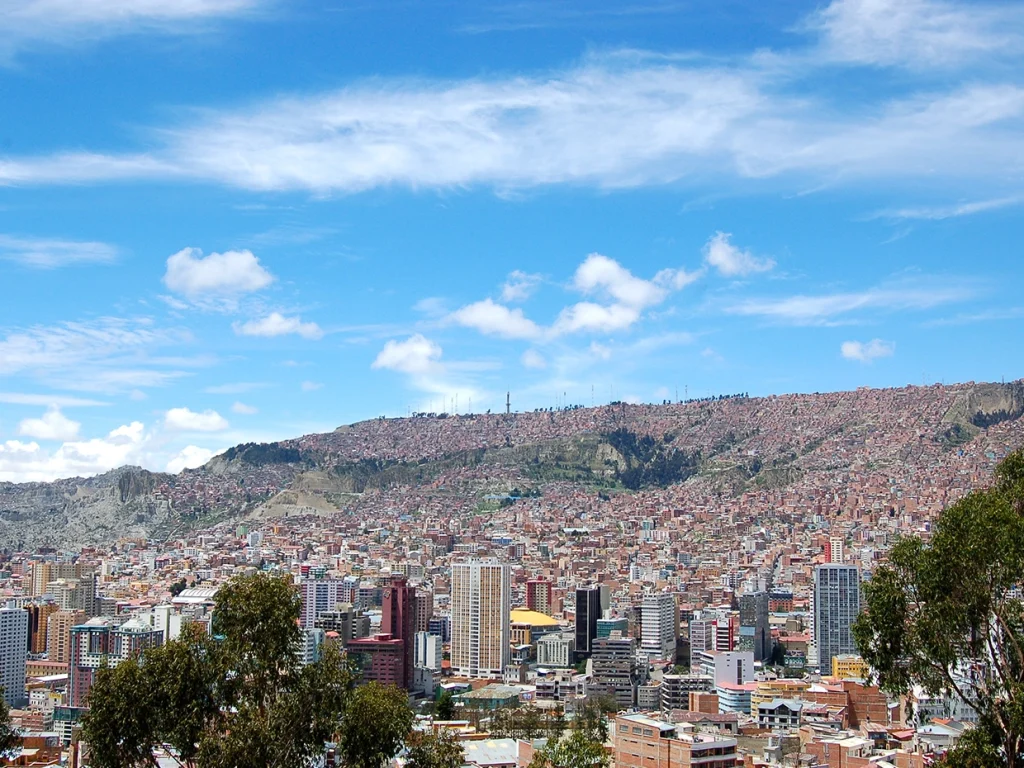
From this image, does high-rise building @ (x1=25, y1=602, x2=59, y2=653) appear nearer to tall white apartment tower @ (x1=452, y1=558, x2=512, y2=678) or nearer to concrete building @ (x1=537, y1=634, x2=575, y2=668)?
tall white apartment tower @ (x1=452, y1=558, x2=512, y2=678)

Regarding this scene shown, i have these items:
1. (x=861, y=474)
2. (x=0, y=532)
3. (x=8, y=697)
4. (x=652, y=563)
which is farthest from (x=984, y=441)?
(x=0, y=532)

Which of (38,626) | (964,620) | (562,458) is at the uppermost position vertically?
(562,458)

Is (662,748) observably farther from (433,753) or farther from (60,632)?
(60,632)

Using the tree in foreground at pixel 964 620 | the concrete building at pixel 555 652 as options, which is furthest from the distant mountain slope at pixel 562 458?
the tree in foreground at pixel 964 620

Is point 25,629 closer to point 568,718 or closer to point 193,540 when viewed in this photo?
point 568,718

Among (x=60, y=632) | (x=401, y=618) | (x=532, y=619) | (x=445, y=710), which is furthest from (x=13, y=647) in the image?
(x=532, y=619)

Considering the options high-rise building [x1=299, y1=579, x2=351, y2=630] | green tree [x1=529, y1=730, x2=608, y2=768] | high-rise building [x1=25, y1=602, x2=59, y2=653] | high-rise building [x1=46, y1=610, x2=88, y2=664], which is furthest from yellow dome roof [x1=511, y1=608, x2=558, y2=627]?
green tree [x1=529, y1=730, x2=608, y2=768]
